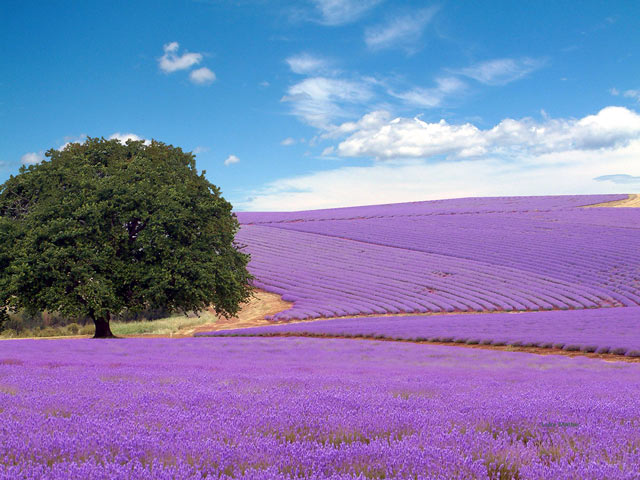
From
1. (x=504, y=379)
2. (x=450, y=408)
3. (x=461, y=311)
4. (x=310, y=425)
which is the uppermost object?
(x=310, y=425)

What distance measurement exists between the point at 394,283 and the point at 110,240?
18.7 meters

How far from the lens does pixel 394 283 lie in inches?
1321

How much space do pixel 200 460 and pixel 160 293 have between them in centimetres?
1821

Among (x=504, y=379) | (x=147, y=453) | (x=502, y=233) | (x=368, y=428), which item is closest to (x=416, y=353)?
(x=504, y=379)

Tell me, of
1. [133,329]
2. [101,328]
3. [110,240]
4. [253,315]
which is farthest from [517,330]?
[133,329]

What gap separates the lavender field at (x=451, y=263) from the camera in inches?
1153

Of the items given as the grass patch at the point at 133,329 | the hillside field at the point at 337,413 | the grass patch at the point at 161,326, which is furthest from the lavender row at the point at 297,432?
the grass patch at the point at 133,329

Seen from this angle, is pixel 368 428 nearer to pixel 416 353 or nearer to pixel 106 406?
pixel 106 406

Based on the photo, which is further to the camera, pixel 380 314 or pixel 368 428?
pixel 380 314

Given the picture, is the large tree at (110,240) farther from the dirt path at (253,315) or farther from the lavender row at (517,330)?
the dirt path at (253,315)

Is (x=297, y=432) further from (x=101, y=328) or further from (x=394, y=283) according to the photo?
(x=394, y=283)

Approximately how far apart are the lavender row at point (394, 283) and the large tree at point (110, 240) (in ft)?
27.4

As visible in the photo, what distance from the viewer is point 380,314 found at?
2825cm

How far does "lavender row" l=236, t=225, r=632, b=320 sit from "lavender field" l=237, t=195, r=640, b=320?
7 centimetres
